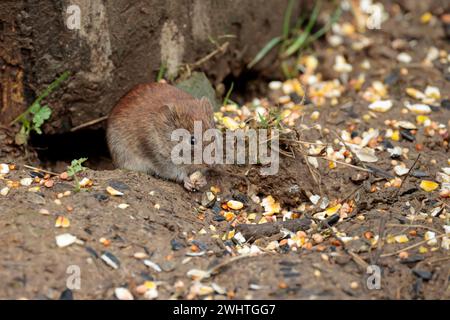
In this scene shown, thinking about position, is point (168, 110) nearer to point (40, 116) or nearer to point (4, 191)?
point (40, 116)

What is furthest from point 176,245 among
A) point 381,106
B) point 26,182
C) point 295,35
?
point 295,35

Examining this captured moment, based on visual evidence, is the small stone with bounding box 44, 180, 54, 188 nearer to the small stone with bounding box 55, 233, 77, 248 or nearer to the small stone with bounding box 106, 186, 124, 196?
the small stone with bounding box 106, 186, 124, 196

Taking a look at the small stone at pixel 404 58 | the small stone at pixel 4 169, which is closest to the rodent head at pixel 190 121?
the small stone at pixel 4 169

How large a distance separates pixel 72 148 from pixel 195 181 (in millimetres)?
1550

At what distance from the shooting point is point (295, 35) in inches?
316

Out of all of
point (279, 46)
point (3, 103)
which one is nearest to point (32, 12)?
point (3, 103)

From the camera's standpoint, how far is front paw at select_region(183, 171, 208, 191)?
581cm

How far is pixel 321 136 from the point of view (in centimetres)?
618

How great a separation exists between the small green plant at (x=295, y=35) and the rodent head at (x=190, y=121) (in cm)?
183

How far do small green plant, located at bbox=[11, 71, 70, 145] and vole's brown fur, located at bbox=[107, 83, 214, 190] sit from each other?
53 centimetres

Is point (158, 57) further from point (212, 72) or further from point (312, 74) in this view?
point (312, 74)

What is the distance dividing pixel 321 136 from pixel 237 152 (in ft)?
2.68

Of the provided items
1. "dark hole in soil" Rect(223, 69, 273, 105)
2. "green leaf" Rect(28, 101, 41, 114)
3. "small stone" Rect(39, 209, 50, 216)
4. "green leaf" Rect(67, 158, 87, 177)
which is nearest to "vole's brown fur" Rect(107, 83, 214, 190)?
"green leaf" Rect(28, 101, 41, 114)

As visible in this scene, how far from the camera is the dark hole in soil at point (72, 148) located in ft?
21.4
